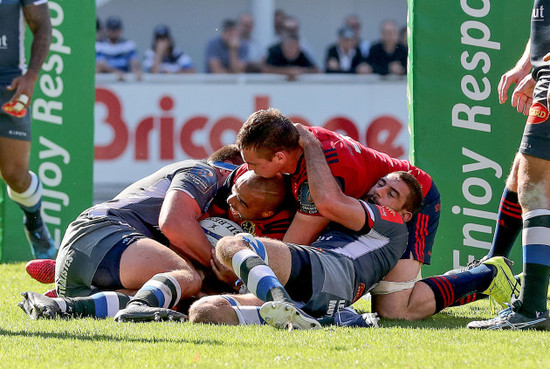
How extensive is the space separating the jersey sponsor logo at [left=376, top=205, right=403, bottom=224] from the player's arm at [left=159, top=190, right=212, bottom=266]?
103 centimetres

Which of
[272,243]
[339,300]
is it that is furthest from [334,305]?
[272,243]

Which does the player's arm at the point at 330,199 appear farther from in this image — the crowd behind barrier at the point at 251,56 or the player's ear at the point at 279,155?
the crowd behind barrier at the point at 251,56

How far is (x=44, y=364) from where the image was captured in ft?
13.1

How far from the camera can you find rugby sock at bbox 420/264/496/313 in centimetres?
585

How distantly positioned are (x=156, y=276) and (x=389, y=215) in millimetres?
1358

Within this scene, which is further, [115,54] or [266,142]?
[115,54]

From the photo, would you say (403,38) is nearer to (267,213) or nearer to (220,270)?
(267,213)

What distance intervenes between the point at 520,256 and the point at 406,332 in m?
2.64

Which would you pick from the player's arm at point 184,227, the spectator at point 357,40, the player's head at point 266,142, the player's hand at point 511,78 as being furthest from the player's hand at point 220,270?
the spectator at point 357,40

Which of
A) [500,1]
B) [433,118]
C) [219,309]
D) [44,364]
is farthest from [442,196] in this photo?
[44,364]

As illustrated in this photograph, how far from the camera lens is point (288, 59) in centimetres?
1567

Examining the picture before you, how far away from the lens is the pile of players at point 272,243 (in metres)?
5.28

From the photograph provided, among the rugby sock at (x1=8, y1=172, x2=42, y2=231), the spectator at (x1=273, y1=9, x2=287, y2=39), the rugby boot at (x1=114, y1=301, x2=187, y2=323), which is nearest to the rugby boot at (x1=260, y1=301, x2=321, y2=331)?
the rugby boot at (x1=114, y1=301, x2=187, y2=323)

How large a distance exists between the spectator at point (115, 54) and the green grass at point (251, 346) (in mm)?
10486
